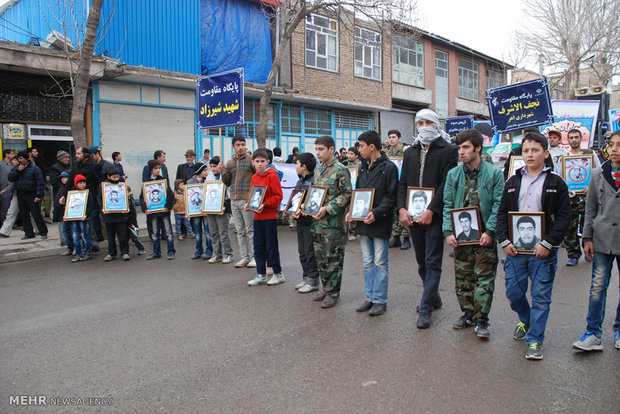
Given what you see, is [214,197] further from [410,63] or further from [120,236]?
[410,63]

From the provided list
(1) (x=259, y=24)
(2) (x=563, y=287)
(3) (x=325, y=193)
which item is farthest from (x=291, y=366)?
(1) (x=259, y=24)

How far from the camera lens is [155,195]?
898cm

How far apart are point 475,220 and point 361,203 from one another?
134cm

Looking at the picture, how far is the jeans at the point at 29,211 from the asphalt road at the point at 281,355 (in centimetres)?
441

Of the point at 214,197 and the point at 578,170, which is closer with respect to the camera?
the point at 578,170

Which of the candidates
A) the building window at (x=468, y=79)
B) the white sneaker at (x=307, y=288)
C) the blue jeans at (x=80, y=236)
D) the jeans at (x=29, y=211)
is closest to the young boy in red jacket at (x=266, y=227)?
the white sneaker at (x=307, y=288)

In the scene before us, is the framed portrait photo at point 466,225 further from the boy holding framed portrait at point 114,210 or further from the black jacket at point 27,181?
the black jacket at point 27,181

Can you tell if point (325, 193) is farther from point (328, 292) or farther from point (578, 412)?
point (578, 412)

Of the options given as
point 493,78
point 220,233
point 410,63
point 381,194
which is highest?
point 493,78

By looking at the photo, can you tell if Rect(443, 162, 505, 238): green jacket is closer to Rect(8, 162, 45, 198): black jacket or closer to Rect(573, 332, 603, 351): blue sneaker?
Rect(573, 332, 603, 351): blue sneaker

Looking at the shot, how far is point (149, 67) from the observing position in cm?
1556

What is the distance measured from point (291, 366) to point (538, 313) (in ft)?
6.94

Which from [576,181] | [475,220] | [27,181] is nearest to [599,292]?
[475,220]

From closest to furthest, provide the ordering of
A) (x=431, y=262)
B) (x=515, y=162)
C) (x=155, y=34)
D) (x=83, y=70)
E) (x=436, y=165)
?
(x=431, y=262) → (x=436, y=165) → (x=515, y=162) → (x=83, y=70) → (x=155, y=34)
